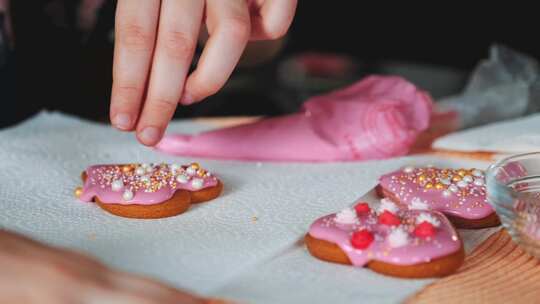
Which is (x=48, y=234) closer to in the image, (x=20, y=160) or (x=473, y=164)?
(x=20, y=160)

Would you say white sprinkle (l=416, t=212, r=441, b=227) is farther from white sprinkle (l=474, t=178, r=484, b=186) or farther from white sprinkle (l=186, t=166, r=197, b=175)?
white sprinkle (l=186, t=166, r=197, b=175)

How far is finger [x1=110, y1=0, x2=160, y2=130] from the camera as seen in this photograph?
0.83 metres

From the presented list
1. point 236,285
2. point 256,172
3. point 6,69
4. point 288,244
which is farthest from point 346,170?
point 6,69

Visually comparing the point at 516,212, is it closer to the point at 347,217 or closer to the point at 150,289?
the point at 347,217

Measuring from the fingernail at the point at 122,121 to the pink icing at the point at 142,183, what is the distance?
65 millimetres

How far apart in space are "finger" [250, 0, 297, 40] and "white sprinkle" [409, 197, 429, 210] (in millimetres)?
275

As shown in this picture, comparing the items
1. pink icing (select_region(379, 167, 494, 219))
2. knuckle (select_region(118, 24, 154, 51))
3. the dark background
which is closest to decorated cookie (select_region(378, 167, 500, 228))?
pink icing (select_region(379, 167, 494, 219))

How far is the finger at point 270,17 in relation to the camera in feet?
2.94

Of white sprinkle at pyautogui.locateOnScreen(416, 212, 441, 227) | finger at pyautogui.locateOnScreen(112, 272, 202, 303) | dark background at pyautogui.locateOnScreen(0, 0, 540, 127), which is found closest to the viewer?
finger at pyautogui.locateOnScreen(112, 272, 202, 303)

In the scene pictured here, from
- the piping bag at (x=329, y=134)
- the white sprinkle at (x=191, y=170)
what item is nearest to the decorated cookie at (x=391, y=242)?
the white sprinkle at (x=191, y=170)

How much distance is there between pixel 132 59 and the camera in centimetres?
83

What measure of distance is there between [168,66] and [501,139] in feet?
1.68

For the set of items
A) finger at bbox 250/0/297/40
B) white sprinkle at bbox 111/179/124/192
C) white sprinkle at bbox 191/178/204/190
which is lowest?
white sprinkle at bbox 111/179/124/192

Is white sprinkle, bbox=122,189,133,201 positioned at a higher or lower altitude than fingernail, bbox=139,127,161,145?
lower
